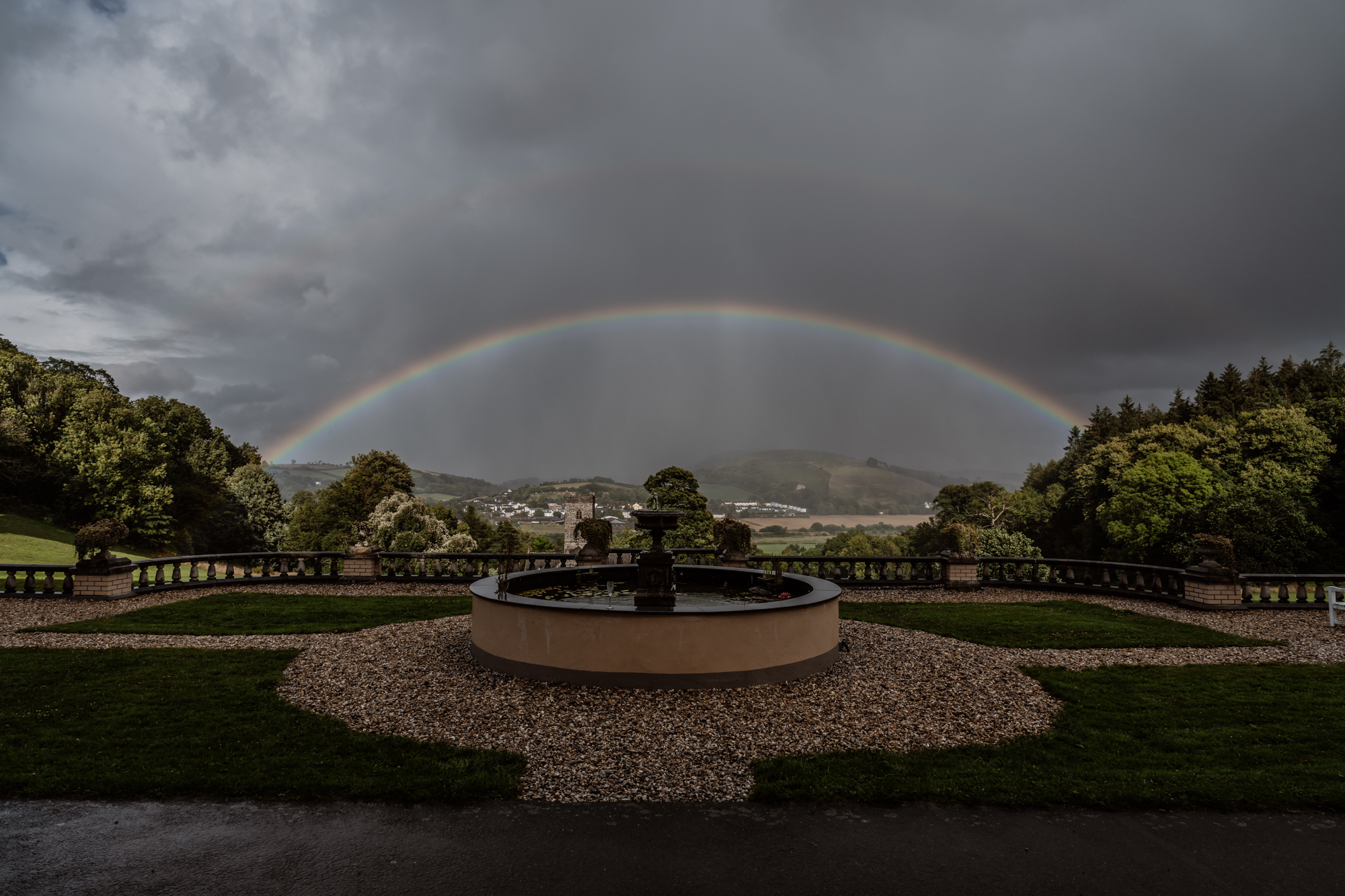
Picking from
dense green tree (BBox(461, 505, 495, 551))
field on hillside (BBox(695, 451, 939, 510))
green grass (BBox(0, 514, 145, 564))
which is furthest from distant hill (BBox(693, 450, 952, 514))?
green grass (BBox(0, 514, 145, 564))

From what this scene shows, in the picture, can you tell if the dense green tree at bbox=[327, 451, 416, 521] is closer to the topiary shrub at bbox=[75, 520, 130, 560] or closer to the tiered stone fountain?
the topiary shrub at bbox=[75, 520, 130, 560]

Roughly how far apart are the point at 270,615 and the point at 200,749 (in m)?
9.20

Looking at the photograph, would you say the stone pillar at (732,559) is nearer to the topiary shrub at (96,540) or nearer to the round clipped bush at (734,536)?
the round clipped bush at (734,536)

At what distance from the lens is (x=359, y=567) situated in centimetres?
2067

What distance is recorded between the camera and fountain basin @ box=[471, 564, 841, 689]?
30.0 feet

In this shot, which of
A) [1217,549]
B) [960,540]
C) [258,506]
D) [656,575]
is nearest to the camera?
[656,575]

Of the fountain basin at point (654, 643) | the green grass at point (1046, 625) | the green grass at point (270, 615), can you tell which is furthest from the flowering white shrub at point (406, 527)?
the fountain basin at point (654, 643)

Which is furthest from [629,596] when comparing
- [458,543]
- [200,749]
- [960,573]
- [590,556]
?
[458,543]

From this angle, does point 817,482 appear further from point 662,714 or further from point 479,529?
point 662,714

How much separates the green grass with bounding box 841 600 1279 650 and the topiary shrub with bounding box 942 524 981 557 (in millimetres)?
2639

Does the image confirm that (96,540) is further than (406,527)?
No

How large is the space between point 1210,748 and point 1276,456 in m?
42.7

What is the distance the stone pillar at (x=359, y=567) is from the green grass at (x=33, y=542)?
→ 50.7ft

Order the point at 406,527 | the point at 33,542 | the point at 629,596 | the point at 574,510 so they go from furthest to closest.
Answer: the point at 574,510
the point at 406,527
the point at 33,542
the point at 629,596
